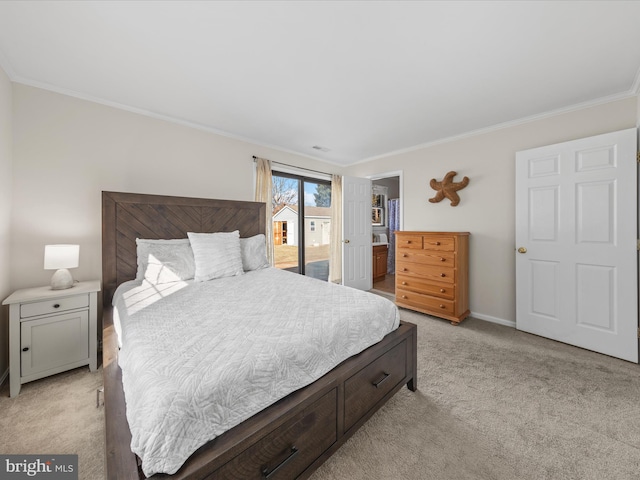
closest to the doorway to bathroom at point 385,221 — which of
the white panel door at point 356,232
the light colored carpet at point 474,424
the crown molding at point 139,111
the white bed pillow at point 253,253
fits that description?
the white panel door at point 356,232

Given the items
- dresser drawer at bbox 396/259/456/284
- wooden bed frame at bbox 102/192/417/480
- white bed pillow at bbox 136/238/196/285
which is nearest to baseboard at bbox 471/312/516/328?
dresser drawer at bbox 396/259/456/284

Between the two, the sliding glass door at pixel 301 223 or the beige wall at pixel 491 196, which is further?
the sliding glass door at pixel 301 223

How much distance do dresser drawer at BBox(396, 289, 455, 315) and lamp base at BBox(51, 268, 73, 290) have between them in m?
3.78

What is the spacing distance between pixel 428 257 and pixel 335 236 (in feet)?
6.05

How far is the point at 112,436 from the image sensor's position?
1013 mm

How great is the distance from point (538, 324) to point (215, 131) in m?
4.53

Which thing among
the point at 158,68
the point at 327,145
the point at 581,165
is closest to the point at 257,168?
the point at 327,145

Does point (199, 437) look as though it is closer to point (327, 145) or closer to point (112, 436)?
point (112, 436)

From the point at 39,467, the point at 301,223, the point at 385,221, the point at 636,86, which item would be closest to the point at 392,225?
the point at 385,221

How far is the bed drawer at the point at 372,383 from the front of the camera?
1486mm

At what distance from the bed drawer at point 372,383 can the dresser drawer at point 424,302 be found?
1.75 meters

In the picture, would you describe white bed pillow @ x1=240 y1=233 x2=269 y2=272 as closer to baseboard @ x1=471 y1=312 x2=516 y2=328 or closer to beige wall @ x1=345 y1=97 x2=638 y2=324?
beige wall @ x1=345 y1=97 x2=638 y2=324

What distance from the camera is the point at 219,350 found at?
1.21m

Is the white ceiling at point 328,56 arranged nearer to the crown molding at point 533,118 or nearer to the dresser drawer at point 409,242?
the crown molding at point 533,118
